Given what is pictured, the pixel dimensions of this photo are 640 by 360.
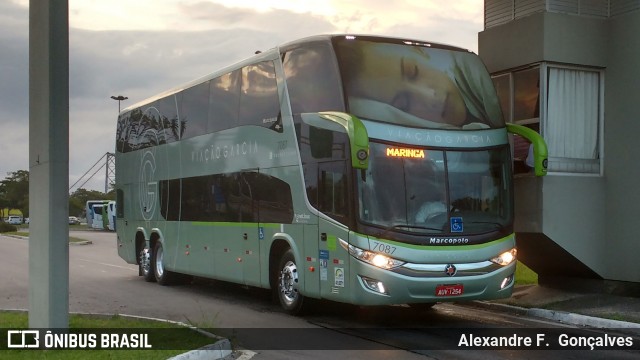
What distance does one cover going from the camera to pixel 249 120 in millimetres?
14281

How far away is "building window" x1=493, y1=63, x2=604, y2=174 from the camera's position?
48.0 ft

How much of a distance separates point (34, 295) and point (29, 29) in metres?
3.26

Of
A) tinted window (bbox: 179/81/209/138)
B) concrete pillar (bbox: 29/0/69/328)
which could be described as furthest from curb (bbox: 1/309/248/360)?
Result: tinted window (bbox: 179/81/209/138)

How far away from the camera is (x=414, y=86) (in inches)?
462

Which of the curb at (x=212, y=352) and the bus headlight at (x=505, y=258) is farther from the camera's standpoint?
the bus headlight at (x=505, y=258)

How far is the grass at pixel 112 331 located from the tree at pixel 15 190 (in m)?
123

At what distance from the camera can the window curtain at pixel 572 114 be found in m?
14.7

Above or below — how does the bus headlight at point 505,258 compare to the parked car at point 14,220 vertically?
above

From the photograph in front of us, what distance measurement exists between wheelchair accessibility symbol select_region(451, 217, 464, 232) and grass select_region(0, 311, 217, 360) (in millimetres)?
3920

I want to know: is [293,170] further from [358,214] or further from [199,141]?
[199,141]

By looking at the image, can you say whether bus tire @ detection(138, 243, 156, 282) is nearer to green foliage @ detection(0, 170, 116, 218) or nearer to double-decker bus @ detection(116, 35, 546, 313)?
double-decker bus @ detection(116, 35, 546, 313)

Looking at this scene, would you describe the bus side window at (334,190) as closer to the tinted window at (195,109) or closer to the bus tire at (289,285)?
the bus tire at (289,285)

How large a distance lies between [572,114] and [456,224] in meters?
5.13

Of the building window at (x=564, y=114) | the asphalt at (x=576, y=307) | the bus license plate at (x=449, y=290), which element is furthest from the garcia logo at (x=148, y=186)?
the bus license plate at (x=449, y=290)
